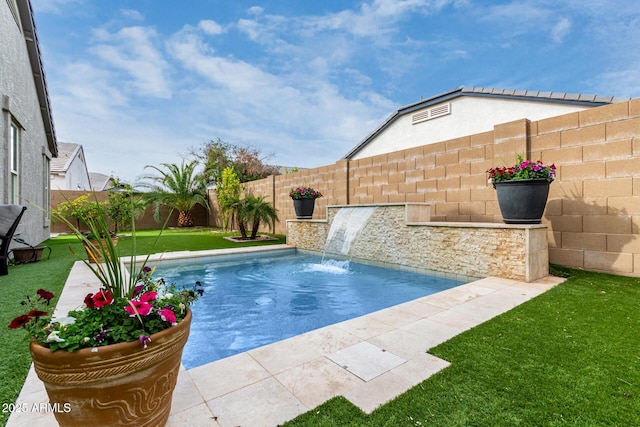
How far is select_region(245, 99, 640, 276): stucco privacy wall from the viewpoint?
14.6 feet

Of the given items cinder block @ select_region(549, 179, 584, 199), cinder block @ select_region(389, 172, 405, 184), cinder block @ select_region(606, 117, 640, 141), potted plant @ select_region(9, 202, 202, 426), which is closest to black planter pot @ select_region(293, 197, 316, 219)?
cinder block @ select_region(389, 172, 405, 184)

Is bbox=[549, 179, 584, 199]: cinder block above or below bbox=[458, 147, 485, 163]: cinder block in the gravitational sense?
below

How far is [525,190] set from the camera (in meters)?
4.61

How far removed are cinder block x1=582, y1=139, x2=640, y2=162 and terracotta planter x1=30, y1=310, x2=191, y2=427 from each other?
6261 mm

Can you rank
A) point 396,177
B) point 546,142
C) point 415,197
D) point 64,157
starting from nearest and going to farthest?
point 546,142, point 415,197, point 396,177, point 64,157

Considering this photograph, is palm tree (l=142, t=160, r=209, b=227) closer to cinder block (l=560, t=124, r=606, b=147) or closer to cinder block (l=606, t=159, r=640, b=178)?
cinder block (l=560, t=124, r=606, b=147)

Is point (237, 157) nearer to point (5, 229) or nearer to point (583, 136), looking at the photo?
point (5, 229)

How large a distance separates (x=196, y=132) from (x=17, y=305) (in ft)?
60.4

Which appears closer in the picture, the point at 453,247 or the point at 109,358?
the point at 109,358

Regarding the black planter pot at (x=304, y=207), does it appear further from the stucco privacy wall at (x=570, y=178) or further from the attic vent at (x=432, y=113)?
the attic vent at (x=432, y=113)

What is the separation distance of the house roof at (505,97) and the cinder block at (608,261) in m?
4.90

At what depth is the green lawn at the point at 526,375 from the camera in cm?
161

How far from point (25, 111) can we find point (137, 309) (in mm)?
10476

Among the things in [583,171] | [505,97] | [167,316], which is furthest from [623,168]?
[505,97]
